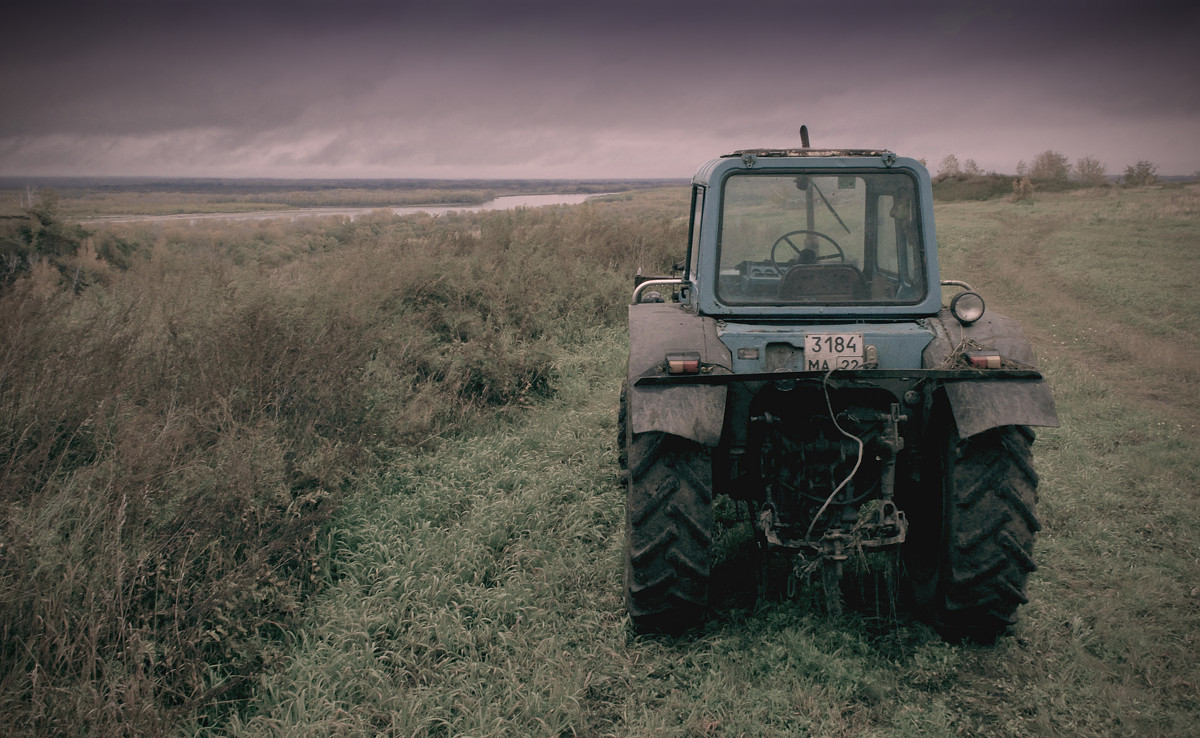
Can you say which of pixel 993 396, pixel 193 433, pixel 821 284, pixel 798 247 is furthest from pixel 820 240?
pixel 193 433

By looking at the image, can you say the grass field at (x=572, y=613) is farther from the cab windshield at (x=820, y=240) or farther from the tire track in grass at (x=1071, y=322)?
the cab windshield at (x=820, y=240)

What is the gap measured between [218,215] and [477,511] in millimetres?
10837

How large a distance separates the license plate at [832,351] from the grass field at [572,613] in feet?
4.30

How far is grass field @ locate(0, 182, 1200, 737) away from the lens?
2842mm

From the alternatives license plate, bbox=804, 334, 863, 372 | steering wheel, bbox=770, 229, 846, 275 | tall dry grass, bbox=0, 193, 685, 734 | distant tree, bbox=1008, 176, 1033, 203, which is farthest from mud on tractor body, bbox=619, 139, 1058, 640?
distant tree, bbox=1008, 176, 1033, 203

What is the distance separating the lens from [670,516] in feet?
10.5

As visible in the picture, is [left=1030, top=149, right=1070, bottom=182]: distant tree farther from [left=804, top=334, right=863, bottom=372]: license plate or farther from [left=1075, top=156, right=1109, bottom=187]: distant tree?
[left=804, top=334, right=863, bottom=372]: license plate

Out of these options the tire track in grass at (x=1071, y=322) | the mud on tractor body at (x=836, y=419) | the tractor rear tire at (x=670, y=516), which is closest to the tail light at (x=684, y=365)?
the mud on tractor body at (x=836, y=419)

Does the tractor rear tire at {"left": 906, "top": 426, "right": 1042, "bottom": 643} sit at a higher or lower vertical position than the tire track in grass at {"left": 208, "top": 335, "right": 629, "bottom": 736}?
higher

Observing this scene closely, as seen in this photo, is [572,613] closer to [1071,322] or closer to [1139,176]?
[1071,322]

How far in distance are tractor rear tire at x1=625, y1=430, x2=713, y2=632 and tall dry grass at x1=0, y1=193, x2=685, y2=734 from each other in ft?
5.92

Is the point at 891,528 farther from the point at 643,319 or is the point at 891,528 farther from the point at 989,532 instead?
the point at 643,319

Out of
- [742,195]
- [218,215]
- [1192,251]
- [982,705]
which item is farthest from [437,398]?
[1192,251]

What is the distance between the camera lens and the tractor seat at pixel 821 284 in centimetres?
358
